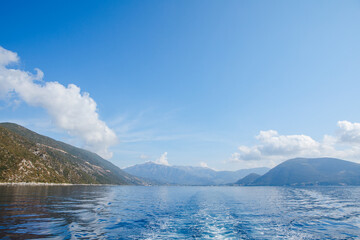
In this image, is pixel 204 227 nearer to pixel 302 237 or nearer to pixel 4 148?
pixel 302 237

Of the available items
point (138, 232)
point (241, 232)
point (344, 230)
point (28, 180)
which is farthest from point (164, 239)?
point (28, 180)

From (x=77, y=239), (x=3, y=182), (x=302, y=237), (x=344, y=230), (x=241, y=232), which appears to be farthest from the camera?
(x=3, y=182)

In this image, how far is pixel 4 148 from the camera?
196875 millimetres

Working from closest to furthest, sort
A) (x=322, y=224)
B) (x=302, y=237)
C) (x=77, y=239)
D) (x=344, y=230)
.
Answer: (x=77, y=239) < (x=302, y=237) < (x=344, y=230) < (x=322, y=224)

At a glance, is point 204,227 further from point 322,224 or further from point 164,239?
point 322,224

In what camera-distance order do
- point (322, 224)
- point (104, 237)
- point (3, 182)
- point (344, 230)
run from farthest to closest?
point (3, 182)
point (322, 224)
point (344, 230)
point (104, 237)

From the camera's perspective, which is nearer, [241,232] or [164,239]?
[164,239]

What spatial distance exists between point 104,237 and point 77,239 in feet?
11.9

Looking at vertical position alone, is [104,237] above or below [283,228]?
above

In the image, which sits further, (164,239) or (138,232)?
(138,232)

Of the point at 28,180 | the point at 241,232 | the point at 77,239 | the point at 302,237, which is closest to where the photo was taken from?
the point at 77,239

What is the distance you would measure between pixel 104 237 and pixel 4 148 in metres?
237

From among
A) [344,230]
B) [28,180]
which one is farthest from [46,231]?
[28,180]

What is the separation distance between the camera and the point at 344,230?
36094 millimetres
